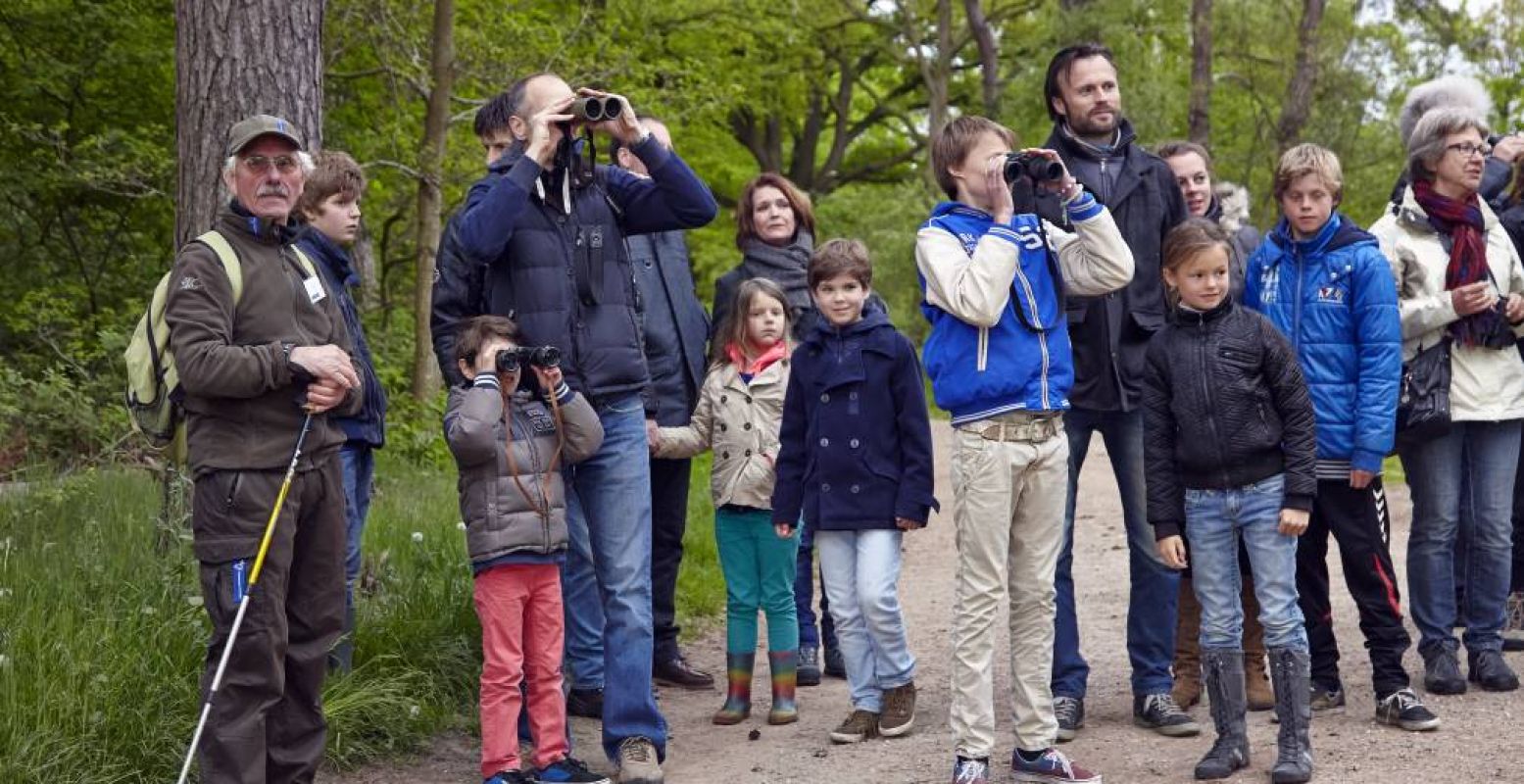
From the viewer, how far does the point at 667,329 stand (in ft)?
21.5

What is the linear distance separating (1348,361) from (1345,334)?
0.30ft

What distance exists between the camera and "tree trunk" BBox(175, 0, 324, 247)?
21.1 feet

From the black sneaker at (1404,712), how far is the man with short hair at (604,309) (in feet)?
8.17

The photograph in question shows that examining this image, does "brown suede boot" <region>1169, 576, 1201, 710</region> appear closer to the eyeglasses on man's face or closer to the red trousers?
the red trousers

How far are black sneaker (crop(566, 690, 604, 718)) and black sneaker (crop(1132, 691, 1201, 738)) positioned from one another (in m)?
1.97

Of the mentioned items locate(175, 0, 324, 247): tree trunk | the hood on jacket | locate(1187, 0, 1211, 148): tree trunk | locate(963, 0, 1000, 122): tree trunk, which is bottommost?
the hood on jacket

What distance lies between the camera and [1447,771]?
16.5 ft

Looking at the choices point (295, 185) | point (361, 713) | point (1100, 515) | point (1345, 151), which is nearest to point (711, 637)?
point (361, 713)

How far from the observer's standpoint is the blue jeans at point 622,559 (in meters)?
5.20

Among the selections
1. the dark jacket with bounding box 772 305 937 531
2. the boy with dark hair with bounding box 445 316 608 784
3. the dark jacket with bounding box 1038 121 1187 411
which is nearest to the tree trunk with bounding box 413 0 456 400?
the dark jacket with bounding box 772 305 937 531

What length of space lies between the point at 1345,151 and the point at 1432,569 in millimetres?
13638

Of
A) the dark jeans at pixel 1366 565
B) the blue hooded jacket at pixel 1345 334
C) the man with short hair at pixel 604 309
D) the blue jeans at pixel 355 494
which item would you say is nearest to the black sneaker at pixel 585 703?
the man with short hair at pixel 604 309

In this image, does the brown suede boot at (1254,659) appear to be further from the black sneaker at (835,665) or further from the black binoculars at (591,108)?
the black binoculars at (591,108)

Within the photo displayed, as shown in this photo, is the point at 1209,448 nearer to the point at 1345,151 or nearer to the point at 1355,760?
the point at 1355,760
